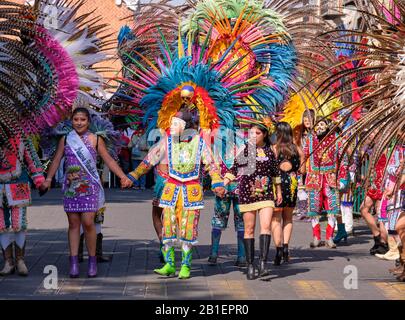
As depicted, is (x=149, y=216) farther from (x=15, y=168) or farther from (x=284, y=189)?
(x=15, y=168)

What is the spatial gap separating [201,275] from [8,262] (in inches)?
78.0

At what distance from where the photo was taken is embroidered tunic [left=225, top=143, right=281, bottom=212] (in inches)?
423

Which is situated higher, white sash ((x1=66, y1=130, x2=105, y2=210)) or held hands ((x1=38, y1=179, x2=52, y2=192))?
white sash ((x1=66, y1=130, x2=105, y2=210))

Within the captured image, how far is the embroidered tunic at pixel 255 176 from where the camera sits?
10.8m

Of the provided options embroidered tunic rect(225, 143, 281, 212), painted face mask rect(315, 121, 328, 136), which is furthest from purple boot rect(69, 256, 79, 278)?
painted face mask rect(315, 121, 328, 136)

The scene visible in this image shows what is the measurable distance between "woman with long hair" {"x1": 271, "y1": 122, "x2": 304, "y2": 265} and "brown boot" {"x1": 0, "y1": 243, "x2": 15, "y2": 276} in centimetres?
314

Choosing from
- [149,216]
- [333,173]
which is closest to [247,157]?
[333,173]

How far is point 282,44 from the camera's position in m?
12.0

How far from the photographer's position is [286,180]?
1229 cm

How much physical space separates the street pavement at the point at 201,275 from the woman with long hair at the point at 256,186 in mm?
308

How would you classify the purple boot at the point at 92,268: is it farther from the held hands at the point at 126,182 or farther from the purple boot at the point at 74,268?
the held hands at the point at 126,182

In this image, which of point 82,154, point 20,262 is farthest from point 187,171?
point 20,262

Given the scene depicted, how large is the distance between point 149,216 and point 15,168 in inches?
341

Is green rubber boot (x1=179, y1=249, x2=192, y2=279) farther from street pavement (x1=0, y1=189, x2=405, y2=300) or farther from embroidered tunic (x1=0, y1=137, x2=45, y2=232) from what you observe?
embroidered tunic (x1=0, y1=137, x2=45, y2=232)
